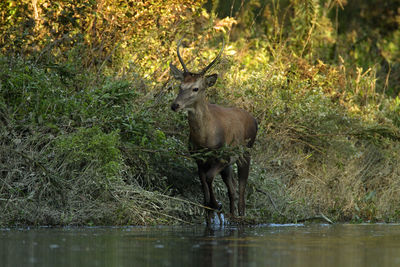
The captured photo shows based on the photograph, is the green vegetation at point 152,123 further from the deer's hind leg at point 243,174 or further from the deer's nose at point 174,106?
the deer's nose at point 174,106

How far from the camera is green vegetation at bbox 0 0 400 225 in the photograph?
39.3 feet

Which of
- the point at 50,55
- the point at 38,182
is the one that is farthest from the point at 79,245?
the point at 50,55

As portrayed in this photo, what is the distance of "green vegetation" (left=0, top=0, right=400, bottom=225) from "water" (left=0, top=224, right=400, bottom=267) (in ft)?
3.12

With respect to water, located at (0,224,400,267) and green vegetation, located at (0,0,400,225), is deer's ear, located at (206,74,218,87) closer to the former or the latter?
green vegetation, located at (0,0,400,225)

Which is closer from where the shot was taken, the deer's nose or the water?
the water

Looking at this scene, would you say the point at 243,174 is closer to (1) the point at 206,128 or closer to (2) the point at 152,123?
(1) the point at 206,128

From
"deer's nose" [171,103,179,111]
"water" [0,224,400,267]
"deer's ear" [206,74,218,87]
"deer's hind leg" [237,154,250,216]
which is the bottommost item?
"water" [0,224,400,267]

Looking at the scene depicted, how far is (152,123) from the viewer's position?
13.8 m

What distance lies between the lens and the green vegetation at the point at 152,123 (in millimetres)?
11992

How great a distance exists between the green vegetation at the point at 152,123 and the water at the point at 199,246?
0.95m

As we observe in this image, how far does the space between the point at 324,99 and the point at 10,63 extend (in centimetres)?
670

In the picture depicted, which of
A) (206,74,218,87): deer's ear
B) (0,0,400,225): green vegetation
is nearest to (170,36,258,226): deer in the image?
(206,74,218,87): deer's ear

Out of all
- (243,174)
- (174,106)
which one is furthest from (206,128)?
(243,174)

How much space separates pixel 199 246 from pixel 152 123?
5.14 meters
